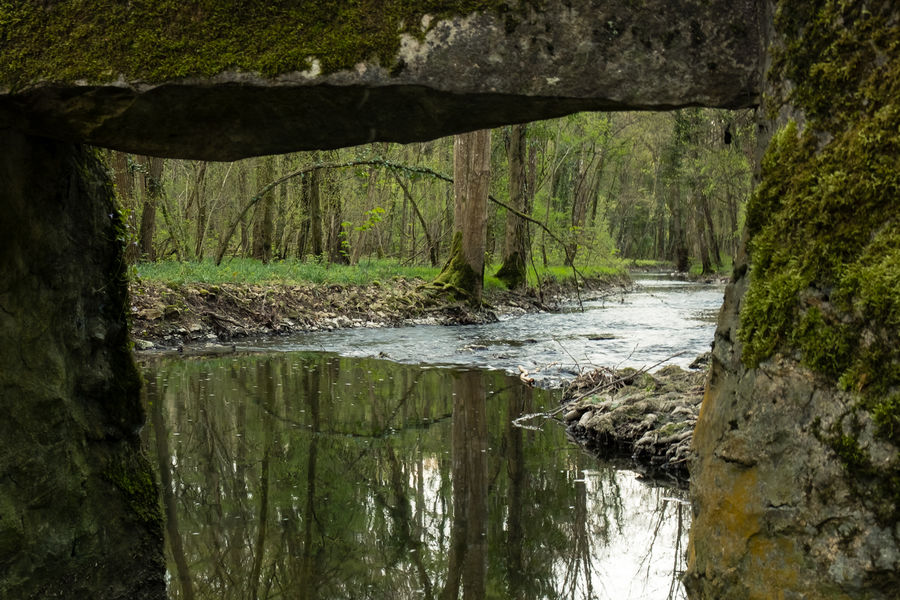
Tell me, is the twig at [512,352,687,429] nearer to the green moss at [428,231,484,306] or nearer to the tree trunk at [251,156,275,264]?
the green moss at [428,231,484,306]

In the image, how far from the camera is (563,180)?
40344 mm

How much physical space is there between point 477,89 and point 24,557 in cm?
231

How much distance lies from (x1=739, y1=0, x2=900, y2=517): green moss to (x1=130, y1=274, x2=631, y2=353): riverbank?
25.1 feet

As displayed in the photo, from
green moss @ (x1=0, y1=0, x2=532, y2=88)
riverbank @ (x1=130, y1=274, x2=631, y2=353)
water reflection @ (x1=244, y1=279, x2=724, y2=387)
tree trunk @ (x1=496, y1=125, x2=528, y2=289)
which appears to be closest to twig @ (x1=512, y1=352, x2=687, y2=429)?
water reflection @ (x1=244, y1=279, x2=724, y2=387)

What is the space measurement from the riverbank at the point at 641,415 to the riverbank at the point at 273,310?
17.9 feet

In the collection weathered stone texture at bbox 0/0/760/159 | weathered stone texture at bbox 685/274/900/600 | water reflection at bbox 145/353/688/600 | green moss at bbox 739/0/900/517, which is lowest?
water reflection at bbox 145/353/688/600

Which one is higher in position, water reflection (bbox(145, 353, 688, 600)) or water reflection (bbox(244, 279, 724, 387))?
water reflection (bbox(244, 279, 724, 387))

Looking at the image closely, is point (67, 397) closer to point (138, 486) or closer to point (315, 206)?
point (138, 486)

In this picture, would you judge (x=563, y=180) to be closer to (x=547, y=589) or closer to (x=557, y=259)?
(x=557, y=259)

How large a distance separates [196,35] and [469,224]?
12713 millimetres

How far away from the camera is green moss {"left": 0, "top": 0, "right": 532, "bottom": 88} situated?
8.10ft

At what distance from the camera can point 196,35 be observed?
98.5 inches

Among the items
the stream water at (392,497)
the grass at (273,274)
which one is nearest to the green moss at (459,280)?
the grass at (273,274)

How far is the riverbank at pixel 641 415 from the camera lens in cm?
483
